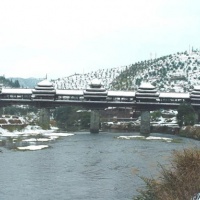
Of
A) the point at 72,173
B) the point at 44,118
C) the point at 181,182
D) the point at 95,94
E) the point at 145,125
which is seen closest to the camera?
the point at 181,182

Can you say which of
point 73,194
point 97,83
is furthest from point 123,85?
point 73,194

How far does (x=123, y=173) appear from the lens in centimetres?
2614

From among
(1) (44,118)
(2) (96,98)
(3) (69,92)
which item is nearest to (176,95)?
(2) (96,98)

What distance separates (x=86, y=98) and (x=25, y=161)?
4931 cm

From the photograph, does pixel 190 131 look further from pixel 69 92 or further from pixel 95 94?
pixel 69 92

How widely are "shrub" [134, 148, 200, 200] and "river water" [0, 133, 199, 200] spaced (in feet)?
18.7

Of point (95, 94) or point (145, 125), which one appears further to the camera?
point (95, 94)

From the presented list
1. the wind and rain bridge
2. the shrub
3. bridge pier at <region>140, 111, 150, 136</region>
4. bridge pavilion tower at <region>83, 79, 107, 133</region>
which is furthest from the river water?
the wind and rain bridge

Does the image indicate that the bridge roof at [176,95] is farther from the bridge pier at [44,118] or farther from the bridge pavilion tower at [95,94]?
the bridge pier at [44,118]

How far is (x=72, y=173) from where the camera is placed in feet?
85.3

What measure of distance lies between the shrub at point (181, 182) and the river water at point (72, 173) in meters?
5.71

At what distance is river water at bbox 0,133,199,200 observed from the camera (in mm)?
19953

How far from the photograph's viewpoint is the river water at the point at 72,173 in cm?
1995

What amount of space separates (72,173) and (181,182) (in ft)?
49.6
